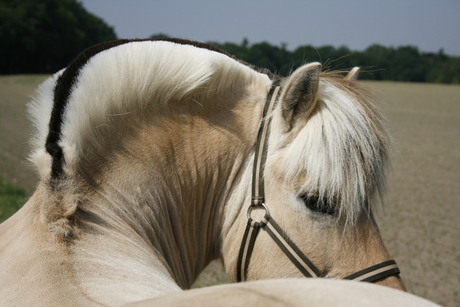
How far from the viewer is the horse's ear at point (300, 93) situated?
191 centimetres

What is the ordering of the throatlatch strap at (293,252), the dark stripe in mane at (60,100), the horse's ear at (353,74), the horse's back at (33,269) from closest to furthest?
the horse's back at (33,269) → the dark stripe in mane at (60,100) → the throatlatch strap at (293,252) → the horse's ear at (353,74)

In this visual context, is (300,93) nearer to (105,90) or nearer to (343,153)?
(343,153)

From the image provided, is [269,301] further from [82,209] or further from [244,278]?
[244,278]

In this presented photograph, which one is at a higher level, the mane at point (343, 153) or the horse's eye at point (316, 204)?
the mane at point (343, 153)

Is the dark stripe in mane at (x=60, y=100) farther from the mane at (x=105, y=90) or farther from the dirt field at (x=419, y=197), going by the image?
the dirt field at (x=419, y=197)

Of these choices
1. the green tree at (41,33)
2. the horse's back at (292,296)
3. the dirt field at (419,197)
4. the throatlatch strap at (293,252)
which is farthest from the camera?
the green tree at (41,33)

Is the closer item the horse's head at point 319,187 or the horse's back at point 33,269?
the horse's back at point 33,269

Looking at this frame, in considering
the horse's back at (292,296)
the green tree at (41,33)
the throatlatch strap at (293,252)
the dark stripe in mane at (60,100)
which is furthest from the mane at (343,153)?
Answer: the green tree at (41,33)

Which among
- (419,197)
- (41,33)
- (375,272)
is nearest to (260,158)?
(375,272)

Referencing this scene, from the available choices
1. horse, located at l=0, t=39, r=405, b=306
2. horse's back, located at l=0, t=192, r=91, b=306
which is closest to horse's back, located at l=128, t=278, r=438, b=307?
horse's back, located at l=0, t=192, r=91, b=306

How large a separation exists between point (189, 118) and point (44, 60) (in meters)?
52.5

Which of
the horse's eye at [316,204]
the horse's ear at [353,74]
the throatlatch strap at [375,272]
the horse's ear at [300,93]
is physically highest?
the horse's ear at [353,74]

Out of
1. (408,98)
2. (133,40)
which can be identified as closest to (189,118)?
(133,40)

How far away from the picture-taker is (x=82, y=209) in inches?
65.2
